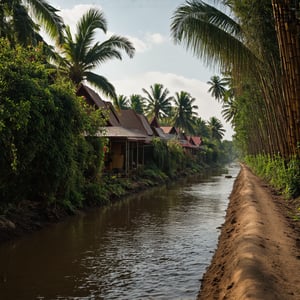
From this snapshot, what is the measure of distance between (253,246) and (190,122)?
184 feet

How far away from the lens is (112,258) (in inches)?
292

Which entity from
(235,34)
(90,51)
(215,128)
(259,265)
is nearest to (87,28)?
(90,51)

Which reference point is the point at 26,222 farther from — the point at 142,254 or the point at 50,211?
the point at 142,254

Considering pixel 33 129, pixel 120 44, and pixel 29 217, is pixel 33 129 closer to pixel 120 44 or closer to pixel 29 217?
pixel 29 217

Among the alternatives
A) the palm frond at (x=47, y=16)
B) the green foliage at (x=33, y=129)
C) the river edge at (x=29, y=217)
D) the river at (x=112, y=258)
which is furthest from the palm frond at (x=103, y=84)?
the river at (x=112, y=258)

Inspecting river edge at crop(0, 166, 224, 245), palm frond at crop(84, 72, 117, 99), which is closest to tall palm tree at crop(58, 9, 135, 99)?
palm frond at crop(84, 72, 117, 99)

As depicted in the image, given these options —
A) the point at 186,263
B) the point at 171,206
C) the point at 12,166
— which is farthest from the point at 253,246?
the point at 171,206

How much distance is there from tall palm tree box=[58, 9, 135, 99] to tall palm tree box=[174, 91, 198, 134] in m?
38.5

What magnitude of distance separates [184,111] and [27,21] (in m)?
45.4

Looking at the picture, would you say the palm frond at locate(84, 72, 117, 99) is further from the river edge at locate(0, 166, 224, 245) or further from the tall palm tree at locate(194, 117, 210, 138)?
the tall palm tree at locate(194, 117, 210, 138)

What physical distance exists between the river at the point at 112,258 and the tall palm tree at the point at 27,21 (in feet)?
25.4

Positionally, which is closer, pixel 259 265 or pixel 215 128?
pixel 259 265

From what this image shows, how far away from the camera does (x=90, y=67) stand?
2083 centimetres

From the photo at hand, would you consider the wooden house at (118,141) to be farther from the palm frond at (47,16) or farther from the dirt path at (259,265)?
the dirt path at (259,265)
